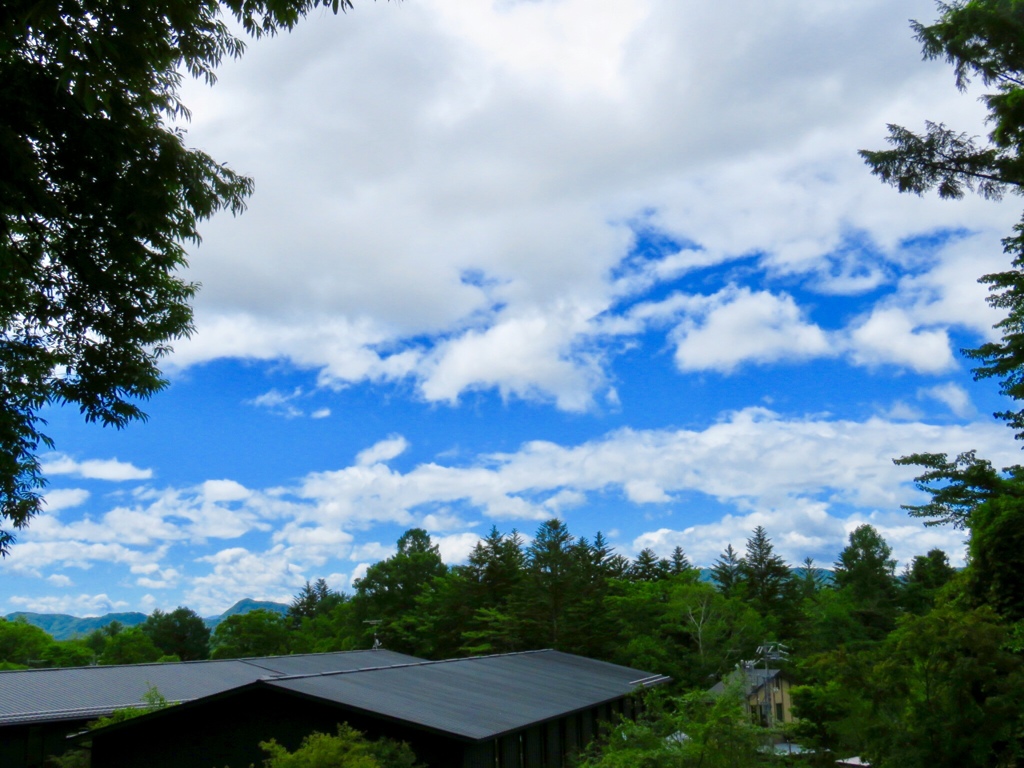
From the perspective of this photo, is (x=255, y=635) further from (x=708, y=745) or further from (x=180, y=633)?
(x=708, y=745)

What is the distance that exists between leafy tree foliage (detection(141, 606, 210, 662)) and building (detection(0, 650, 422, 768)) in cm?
4750

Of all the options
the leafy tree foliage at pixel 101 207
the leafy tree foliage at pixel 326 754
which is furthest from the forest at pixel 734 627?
the leafy tree foliage at pixel 101 207

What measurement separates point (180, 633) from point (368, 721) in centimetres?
7069

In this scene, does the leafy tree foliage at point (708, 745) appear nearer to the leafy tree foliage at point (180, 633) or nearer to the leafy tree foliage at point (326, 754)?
the leafy tree foliage at point (326, 754)

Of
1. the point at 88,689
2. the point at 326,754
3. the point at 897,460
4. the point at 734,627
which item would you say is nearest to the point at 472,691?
the point at 326,754

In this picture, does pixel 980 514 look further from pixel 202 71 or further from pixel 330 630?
pixel 330 630

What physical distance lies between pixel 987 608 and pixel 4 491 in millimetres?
14578

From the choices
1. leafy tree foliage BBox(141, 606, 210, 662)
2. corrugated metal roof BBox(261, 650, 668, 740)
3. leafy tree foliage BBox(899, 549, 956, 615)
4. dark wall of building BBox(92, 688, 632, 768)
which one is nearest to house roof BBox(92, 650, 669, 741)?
corrugated metal roof BBox(261, 650, 668, 740)

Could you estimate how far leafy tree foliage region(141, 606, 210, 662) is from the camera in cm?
7975

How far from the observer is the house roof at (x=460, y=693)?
1873 cm

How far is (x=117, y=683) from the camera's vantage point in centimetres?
3231

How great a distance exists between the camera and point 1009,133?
51.1 ft

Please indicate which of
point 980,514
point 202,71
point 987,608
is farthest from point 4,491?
point 980,514

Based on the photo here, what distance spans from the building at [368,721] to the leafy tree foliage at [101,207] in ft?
31.1
